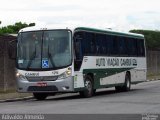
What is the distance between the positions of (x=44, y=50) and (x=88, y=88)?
9.41 ft

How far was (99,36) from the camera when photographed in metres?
27.0

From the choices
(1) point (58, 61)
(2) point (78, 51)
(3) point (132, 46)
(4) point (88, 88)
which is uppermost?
(2) point (78, 51)

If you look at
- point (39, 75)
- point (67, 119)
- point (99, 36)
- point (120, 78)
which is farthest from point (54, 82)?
point (67, 119)

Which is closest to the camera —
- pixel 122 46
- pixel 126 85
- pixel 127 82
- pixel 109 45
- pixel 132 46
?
pixel 109 45

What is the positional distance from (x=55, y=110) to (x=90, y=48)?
8202 mm

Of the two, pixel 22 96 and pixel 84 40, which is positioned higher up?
pixel 84 40

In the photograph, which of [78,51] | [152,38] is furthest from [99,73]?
[152,38]

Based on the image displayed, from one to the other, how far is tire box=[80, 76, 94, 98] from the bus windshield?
6.23 ft

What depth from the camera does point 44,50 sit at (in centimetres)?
2406

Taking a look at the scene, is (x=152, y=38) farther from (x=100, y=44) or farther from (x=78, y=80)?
(x=78, y=80)

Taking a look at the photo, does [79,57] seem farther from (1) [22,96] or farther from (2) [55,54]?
(1) [22,96]

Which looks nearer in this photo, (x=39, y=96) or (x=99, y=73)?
(x=39, y=96)

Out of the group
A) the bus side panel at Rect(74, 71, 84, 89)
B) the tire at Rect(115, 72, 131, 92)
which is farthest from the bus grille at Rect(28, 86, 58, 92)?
the tire at Rect(115, 72, 131, 92)

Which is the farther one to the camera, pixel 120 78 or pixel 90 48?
pixel 120 78
